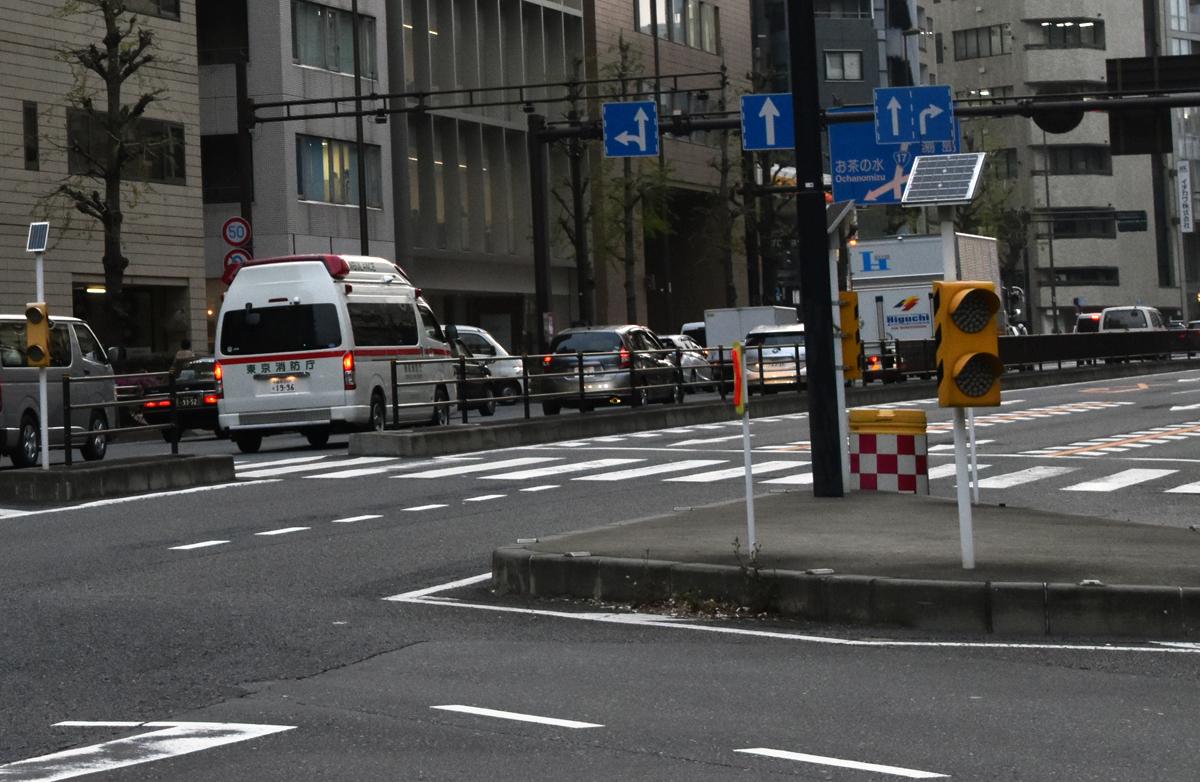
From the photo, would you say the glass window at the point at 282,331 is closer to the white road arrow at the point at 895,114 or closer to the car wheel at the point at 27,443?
the car wheel at the point at 27,443

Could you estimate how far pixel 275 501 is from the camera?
19.9m

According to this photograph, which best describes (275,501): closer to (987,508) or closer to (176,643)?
(987,508)

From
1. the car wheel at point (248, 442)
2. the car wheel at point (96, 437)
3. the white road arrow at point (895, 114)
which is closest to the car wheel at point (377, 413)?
the car wheel at point (248, 442)

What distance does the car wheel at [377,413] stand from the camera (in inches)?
1183

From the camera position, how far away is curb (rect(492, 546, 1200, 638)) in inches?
409

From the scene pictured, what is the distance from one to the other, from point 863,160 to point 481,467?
507 inches

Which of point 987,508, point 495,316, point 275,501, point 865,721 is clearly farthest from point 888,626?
point 495,316

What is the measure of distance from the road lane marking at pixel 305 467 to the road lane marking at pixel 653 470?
384 cm

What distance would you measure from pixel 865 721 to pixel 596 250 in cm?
6263

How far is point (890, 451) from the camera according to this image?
1720 cm

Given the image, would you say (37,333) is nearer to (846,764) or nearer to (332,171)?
(846,764)

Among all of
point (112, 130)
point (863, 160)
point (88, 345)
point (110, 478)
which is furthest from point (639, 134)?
point (110, 478)

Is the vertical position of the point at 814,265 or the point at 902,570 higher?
the point at 814,265

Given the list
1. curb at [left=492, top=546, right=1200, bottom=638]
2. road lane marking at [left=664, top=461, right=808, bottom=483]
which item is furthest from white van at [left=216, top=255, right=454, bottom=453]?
curb at [left=492, top=546, right=1200, bottom=638]
